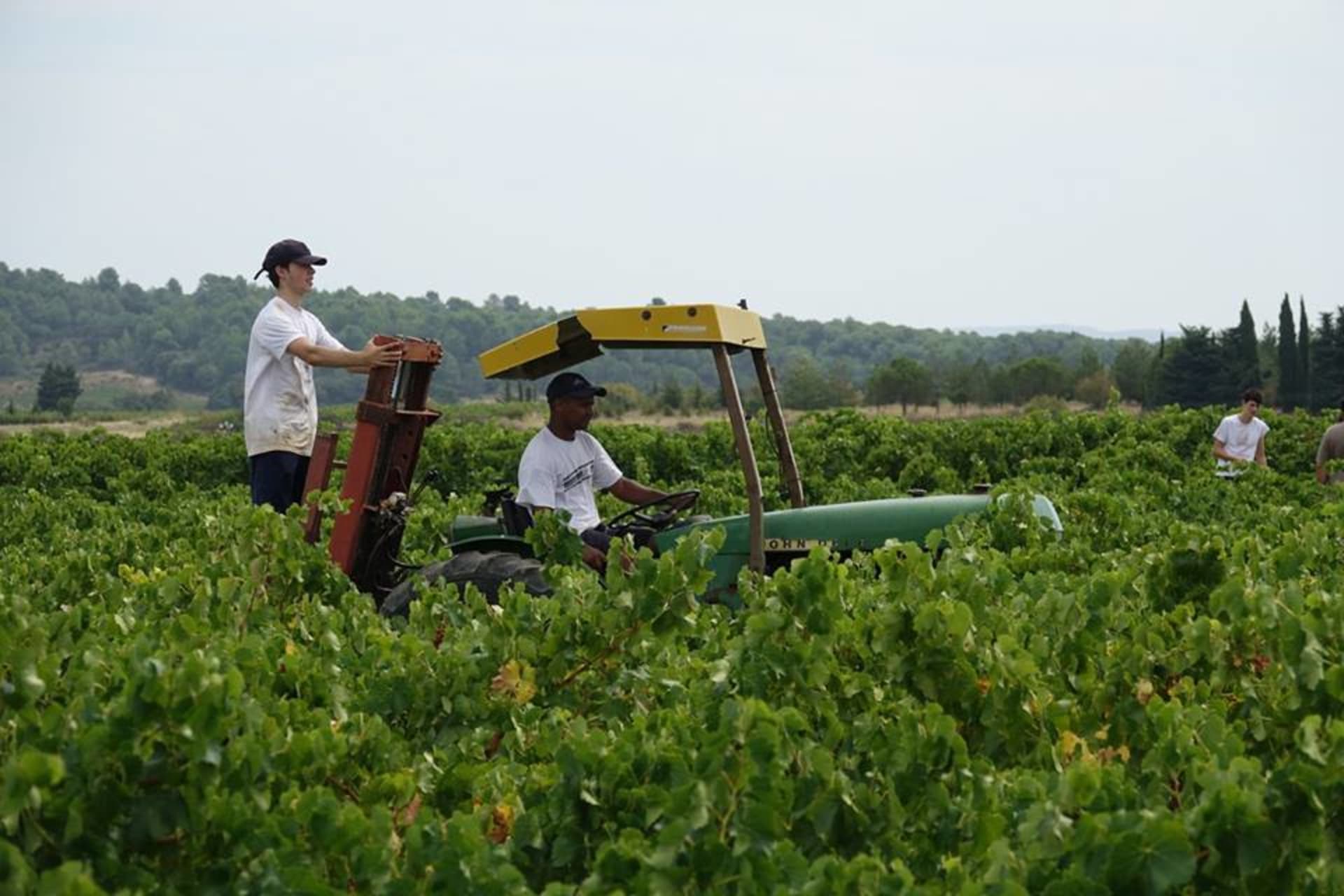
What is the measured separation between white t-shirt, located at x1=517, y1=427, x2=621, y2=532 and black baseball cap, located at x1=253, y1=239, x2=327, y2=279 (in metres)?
1.41

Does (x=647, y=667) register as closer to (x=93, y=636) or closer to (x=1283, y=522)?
(x=93, y=636)

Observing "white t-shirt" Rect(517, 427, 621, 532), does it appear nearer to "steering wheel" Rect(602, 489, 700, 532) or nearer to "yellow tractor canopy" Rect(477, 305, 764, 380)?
"steering wheel" Rect(602, 489, 700, 532)

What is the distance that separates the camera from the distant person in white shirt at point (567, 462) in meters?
9.10

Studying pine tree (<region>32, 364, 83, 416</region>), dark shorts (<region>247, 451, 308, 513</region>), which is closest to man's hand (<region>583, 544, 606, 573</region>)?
dark shorts (<region>247, 451, 308, 513</region>)

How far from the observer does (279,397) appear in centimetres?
964

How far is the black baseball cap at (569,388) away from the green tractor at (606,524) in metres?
0.11

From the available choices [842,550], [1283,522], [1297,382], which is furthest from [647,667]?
[1297,382]

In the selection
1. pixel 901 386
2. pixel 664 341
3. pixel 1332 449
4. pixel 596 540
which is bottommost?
pixel 596 540

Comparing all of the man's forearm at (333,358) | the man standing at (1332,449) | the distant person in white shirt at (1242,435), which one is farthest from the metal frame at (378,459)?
the distant person in white shirt at (1242,435)

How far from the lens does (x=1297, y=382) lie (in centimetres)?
6116

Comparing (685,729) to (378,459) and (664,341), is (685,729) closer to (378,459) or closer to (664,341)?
(664,341)

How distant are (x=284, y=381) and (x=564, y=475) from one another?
1506 mm

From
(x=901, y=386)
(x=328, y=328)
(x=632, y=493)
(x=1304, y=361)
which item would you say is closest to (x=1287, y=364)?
(x=1304, y=361)

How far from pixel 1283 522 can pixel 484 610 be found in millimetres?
6297
